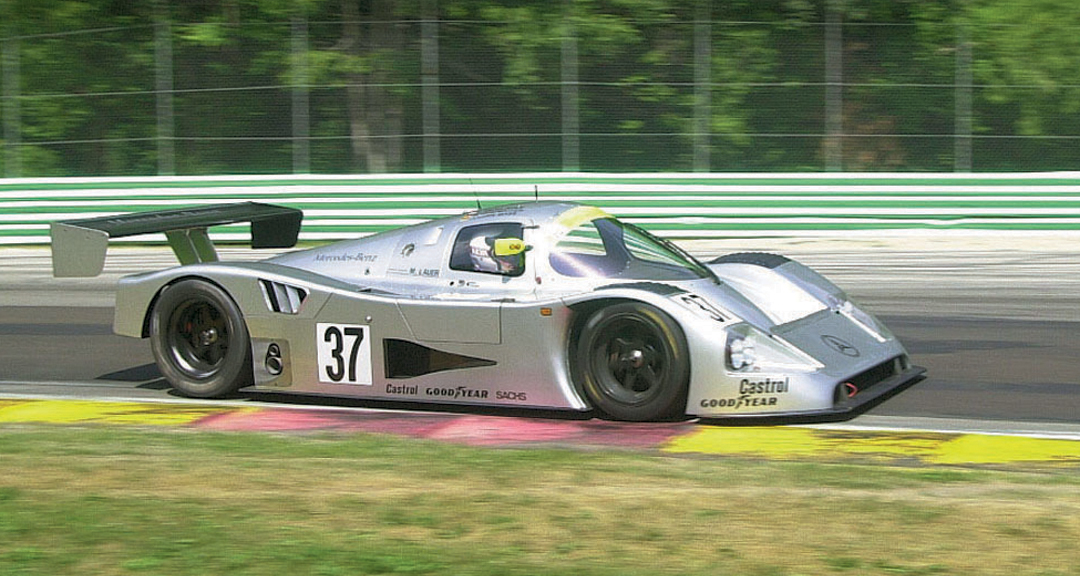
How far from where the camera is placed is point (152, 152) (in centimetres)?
2039

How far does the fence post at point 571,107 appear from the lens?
19.8 metres

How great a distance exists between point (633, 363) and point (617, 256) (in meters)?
0.88

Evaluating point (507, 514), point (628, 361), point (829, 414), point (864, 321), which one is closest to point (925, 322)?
point (864, 321)

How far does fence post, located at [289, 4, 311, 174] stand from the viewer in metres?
20.0

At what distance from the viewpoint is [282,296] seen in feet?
30.7

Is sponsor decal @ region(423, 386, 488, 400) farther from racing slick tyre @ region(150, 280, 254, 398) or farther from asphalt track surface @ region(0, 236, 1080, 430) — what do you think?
racing slick tyre @ region(150, 280, 254, 398)

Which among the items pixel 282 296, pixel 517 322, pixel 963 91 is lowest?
pixel 517 322

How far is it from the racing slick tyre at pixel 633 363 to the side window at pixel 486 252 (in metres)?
0.67

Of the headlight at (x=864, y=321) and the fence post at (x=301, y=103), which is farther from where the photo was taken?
the fence post at (x=301, y=103)

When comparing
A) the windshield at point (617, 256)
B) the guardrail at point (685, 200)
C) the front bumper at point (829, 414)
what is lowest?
the front bumper at point (829, 414)

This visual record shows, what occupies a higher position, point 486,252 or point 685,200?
point 685,200

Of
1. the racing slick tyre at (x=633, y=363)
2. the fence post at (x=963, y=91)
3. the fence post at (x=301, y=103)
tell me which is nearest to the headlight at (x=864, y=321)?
the racing slick tyre at (x=633, y=363)

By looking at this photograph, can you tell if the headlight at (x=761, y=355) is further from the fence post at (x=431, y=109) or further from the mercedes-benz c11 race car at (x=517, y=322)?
the fence post at (x=431, y=109)

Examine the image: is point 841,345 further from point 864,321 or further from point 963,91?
point 963,91
